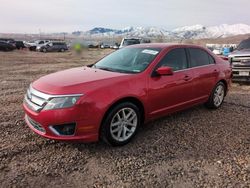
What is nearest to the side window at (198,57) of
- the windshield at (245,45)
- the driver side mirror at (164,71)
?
the driver side mirror at (164,71)

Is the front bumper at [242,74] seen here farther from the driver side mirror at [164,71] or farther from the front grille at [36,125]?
the front grille at [36,125]

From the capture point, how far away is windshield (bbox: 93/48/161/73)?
4.47 meters

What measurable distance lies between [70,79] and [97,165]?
1.37 m

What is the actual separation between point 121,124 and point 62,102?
101 centimetres

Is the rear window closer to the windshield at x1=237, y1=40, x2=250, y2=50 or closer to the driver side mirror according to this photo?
the driver side mirror

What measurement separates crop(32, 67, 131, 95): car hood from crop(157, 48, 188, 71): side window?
3.10 ft

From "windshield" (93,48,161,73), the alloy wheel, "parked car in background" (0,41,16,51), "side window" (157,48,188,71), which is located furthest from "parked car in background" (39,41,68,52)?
the alloy wheel

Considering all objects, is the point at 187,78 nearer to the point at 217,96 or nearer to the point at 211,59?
the point at 211,59

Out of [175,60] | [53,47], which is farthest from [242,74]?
[53,47]

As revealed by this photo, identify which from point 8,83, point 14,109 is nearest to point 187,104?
point 14,109

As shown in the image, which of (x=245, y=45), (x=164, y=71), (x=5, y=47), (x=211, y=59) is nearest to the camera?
(x=164, y=71)

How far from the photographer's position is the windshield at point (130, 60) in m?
4.47

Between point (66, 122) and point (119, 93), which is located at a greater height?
point (119, 93)

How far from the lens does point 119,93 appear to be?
3.81 meters
